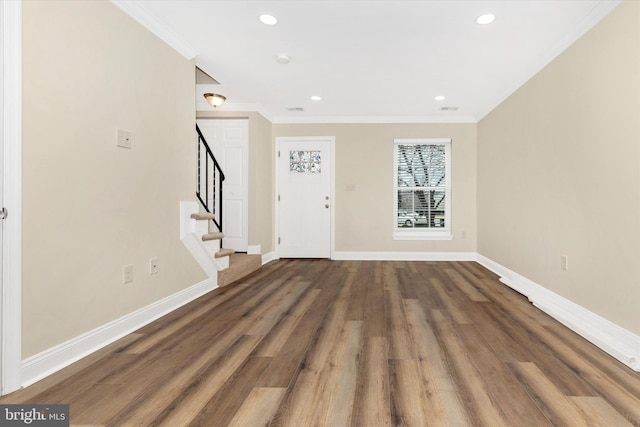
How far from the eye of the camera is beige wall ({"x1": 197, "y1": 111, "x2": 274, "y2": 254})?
4777mm

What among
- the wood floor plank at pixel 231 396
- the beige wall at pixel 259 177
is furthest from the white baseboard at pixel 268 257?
the wood floor plank at pixel 231 396

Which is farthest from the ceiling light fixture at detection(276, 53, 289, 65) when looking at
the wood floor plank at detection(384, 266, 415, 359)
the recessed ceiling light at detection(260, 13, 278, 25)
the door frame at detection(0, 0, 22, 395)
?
the wood floor plank at detection(384, 266, 415, 359)

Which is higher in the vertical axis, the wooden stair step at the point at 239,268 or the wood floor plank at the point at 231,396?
the wooden stair step at the point at 239,268

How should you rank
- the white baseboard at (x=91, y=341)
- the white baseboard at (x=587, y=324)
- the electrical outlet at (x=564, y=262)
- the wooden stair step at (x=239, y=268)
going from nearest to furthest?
the white baseboard at (x=91, y=341)
the white baseboard at (x=587, y=324)
the electrical outlet at (x=564, y=262)
the wooden stair step at (x=239, y=268)

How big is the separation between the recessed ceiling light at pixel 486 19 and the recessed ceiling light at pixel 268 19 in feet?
5.40

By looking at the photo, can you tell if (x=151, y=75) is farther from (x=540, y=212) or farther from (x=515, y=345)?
(x=540, y=212)

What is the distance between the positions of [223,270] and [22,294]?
6.73ft

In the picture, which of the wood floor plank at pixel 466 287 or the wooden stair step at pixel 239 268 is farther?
the wooden stair step at pixel 239 268

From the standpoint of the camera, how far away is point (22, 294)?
158 centimetres

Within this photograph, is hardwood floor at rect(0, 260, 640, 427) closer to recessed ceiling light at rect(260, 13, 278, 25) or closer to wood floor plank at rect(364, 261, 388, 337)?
wood floor plank at rect(364, 261, 388, 337)

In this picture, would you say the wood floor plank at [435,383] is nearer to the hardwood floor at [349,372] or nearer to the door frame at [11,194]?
the hardwood floor at [349,372]

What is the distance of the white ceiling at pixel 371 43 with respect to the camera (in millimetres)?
2334

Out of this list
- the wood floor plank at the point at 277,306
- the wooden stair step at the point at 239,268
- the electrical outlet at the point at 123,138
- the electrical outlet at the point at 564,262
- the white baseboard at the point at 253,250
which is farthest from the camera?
the white baseboard at the point at 253,250

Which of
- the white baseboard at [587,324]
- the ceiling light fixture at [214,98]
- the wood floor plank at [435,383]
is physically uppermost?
the ceiling light fixture at [214,98]
